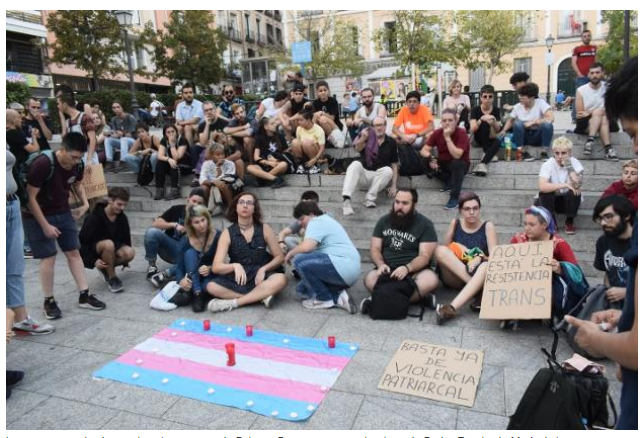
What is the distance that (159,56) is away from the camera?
2639 centimetres

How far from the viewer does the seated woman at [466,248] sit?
473 centimetres

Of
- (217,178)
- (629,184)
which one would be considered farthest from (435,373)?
(217,178)

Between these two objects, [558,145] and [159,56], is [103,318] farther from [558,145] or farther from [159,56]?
[159,56]

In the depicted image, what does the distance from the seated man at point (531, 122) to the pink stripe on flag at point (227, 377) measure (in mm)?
5868

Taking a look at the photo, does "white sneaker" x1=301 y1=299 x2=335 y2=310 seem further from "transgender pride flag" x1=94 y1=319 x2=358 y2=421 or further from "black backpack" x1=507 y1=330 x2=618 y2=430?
"black backpack" x1=507 y1=330 x2=618 y2=430

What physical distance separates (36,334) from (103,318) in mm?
590

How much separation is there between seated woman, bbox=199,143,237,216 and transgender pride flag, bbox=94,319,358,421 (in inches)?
133

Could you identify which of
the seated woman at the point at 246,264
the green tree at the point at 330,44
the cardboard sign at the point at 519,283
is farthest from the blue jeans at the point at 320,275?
the green tree at the point at 330,44

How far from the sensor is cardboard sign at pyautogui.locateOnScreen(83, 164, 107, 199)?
7.41 m

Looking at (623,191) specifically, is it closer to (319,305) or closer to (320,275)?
(320,275)

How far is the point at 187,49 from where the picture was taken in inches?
1061

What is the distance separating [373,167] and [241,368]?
422 centimetres

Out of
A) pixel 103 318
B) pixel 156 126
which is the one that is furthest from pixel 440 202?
pixel 156 126

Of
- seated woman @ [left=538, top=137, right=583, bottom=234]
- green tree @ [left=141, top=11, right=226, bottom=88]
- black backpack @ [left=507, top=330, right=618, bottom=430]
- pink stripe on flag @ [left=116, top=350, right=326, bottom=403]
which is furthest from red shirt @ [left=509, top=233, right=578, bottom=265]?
green tree @ [left=141, top=11, right=226, bottom=88]
